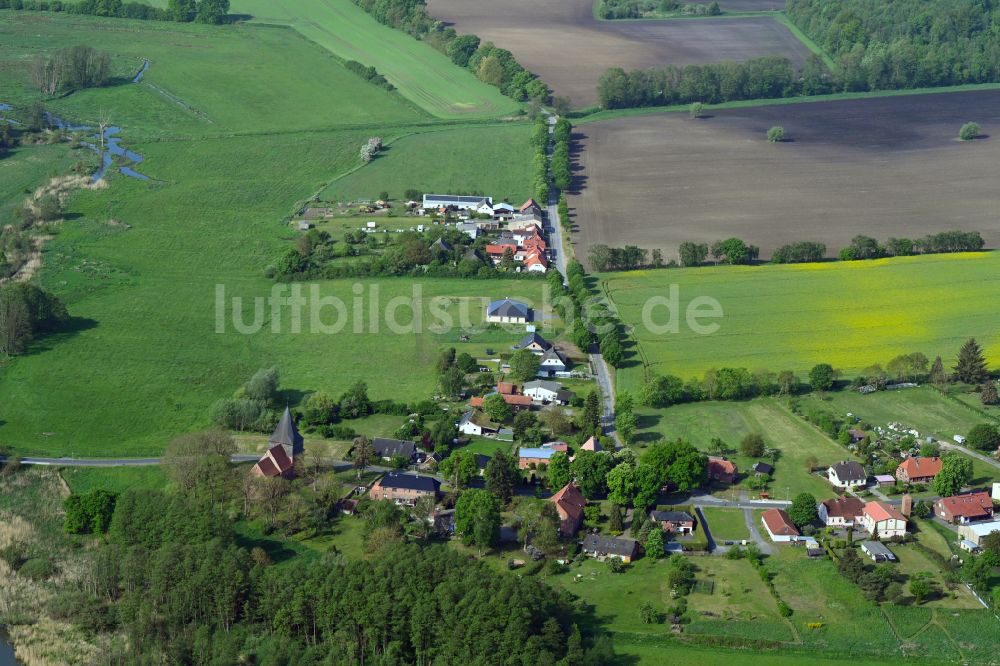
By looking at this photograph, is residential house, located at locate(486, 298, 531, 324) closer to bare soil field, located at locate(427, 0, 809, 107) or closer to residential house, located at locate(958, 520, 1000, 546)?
residential house, located at locate(958, 520, 1000, 546)

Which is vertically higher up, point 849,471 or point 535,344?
point 535,344

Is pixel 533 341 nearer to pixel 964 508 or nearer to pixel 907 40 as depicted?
pixel 964 508

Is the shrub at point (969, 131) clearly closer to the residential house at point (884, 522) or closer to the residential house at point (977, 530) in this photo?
the residential house at point (977, 530)

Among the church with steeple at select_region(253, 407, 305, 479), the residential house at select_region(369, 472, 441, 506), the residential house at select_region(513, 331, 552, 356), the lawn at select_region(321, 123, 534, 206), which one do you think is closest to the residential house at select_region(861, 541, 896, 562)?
the residential house at select_region(369, 472, 441, 506)

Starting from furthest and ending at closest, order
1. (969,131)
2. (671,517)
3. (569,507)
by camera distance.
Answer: (969,131) < (569,507) < (671,517)

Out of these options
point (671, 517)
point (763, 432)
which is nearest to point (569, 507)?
point (671, 517)

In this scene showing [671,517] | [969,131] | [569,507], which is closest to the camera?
[671,517]
